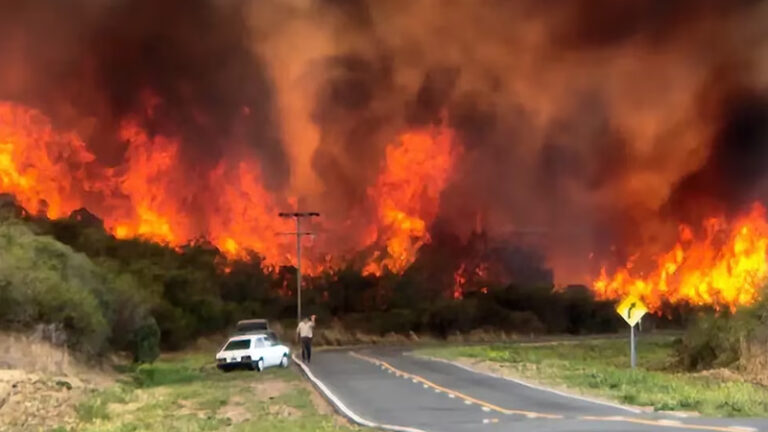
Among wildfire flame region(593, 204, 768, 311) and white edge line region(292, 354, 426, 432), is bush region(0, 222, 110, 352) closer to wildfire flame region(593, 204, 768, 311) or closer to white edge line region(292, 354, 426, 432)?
white edge line region(292, 354, 426, 432)

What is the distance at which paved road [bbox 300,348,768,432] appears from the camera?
45.9 feet

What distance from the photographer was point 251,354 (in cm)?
3200

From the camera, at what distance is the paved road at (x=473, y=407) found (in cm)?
1398

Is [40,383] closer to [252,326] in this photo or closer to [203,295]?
[252,326]

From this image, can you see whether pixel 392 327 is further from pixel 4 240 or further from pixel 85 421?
pixel 85 421

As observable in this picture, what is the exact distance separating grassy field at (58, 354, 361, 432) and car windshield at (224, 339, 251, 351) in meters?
1.69

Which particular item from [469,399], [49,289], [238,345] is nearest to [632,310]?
[469,399]

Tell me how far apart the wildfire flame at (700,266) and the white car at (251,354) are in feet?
77.1

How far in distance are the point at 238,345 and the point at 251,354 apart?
1134 mm

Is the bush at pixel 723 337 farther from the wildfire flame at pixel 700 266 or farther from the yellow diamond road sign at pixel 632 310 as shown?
the wildfire flame at pixel 700 266

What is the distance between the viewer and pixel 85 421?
19.0m

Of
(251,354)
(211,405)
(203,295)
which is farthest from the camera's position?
(203,295)

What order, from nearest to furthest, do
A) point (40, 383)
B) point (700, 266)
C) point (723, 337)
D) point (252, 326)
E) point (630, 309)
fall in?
point (40, 383) < point (630, 309) < point (723, 337) < point (252, 326) < point (700, 266)

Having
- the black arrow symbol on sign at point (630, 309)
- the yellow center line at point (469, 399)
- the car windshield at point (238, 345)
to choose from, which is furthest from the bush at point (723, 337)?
the car windshield at point (238, 345)
